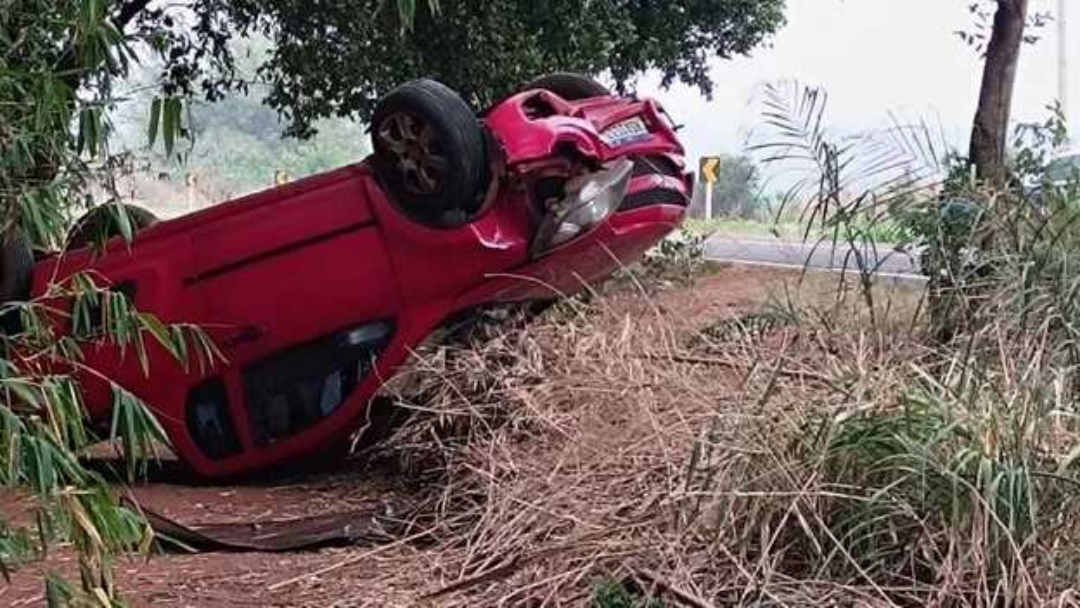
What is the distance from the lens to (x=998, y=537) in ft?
11.2

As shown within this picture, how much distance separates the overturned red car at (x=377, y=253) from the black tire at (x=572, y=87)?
0.04ft

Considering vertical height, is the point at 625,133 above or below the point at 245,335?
above

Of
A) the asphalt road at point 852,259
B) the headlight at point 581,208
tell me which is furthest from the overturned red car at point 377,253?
the asphalt road at point 852,259

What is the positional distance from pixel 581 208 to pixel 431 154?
2.17 ft

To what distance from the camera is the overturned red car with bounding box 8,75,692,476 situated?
5645 millimetres

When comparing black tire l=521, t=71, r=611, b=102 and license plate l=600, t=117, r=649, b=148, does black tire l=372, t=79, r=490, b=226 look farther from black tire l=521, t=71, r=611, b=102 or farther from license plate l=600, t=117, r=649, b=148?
black tire l=521, t=71, r=611, b=102

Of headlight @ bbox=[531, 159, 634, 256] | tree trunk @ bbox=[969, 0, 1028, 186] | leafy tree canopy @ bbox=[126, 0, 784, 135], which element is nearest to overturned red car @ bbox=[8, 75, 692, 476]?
headlight @ bbox=[531, 159, 634, 256]

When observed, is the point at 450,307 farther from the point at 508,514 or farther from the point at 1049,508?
the point at 1049,508

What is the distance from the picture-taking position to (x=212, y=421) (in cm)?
643

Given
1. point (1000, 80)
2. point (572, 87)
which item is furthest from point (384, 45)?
point (1000, 80)

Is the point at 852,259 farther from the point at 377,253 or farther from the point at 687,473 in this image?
the point at 377,253

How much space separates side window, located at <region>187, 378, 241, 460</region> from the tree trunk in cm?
375

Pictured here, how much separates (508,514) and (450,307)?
61.9 inches

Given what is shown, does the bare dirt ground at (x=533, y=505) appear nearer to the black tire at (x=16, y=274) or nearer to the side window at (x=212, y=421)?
the side window at (x=212, y=421)
